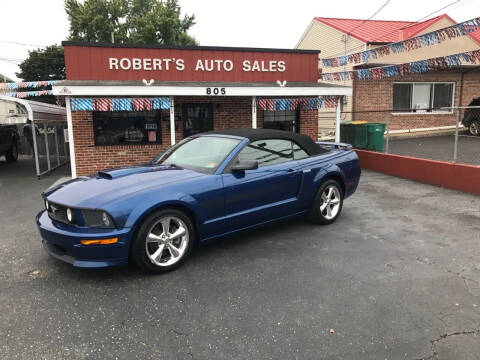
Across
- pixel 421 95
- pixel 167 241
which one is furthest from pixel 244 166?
pixel 421 95

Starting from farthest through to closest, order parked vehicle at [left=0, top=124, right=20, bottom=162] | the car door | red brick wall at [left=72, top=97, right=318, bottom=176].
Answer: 1. parked vehicle at [left=0, top=124, right=20, bottom=162]
2. red brick wall at [left=72, top=97, right=318, bottom=176]
3. the car door

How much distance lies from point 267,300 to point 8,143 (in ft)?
50.2

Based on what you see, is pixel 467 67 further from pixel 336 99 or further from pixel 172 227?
pixel 172 227

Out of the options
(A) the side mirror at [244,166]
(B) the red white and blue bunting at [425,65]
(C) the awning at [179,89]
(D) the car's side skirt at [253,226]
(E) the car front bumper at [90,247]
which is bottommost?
(D) the car's side skirt at [253,226]

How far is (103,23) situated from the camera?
124ft

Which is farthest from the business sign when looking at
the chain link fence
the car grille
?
the car grille

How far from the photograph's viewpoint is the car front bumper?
140 inches

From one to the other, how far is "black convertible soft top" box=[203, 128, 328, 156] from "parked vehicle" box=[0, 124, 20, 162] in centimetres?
1265

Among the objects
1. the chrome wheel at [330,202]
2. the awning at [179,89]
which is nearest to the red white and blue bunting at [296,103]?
the awning at [179,89]

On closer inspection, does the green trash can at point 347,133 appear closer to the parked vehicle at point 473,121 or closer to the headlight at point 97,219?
the parked vehicle at point 473,121

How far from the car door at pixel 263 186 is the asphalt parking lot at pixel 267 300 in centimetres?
43

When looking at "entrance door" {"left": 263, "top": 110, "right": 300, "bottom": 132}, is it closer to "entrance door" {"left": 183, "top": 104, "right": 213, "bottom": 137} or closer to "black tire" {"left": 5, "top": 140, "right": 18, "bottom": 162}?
"entrance door" {"left": 183, "top": 104, "right": 213, "bottom": 137}

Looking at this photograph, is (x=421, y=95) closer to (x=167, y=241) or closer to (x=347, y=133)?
(x=347, y=133)

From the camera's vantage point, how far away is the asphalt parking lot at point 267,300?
2.78m
